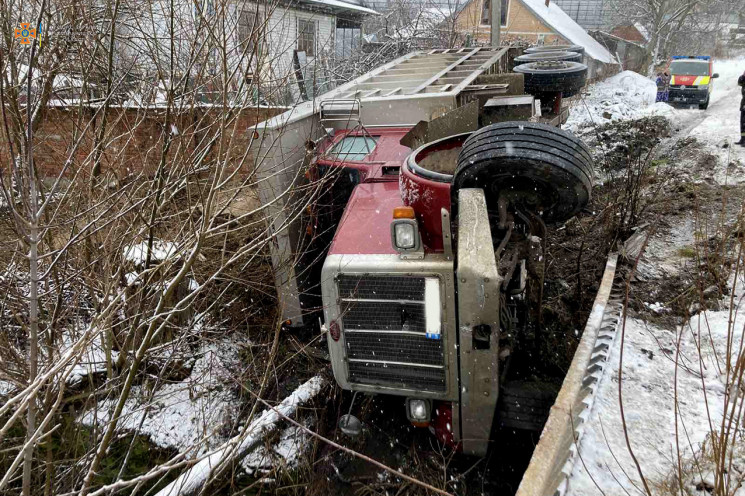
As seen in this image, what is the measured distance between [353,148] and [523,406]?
3.21 m

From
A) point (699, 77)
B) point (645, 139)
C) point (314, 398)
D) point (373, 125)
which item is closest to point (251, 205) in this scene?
point (373, 125)

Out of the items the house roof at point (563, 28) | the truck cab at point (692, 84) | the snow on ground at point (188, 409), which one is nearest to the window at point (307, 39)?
the snow on ground at point (188, 409)

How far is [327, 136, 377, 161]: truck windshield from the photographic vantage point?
521 centimetres

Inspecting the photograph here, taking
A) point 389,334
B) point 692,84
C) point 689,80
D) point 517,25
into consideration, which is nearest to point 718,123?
point 692,84

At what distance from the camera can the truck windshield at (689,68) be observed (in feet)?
53.6

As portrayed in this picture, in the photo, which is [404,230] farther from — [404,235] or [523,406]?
[523,406]

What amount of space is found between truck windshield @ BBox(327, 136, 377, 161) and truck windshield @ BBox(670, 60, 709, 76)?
16154 mm

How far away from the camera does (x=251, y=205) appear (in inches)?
279

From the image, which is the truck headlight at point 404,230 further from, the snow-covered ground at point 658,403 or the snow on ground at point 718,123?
the snow on ground at point 718,123

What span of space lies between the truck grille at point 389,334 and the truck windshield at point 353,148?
2.06 m

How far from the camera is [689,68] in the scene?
16.7 meters

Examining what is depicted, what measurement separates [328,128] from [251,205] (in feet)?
6.38

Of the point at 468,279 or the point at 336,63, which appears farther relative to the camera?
the point at 336,63

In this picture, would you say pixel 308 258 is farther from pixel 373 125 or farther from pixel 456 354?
pixel 456 354
